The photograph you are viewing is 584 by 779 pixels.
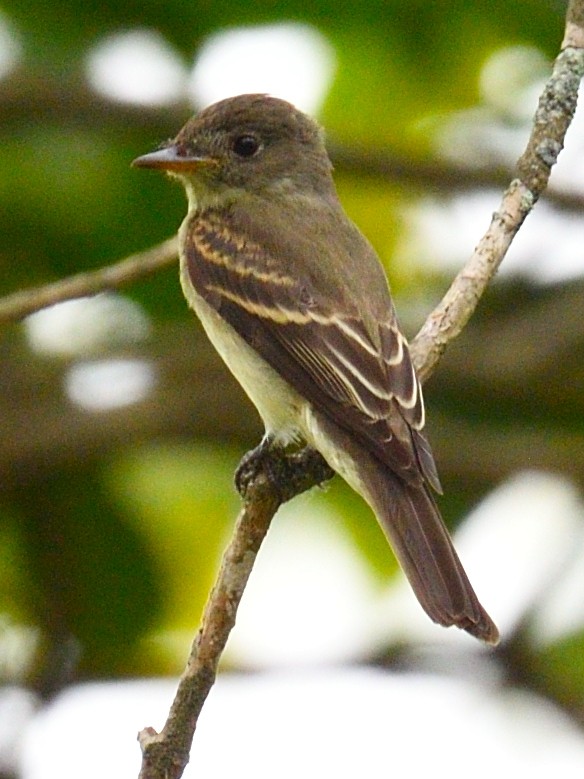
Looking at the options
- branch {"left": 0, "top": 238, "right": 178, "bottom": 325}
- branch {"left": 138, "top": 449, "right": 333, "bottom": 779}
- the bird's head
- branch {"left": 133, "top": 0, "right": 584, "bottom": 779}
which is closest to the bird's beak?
the bird's head

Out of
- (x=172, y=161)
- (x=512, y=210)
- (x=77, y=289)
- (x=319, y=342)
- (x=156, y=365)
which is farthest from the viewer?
(x=156, y=365)

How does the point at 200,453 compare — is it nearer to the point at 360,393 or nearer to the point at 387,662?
the point at 387,662

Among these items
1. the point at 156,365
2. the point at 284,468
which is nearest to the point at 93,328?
the point at 156,365

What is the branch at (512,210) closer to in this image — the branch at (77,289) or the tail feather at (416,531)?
the tail feather at (416,531)

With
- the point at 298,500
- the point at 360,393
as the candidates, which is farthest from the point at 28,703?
the point at 360,393

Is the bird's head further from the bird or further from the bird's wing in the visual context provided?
the bird's wing

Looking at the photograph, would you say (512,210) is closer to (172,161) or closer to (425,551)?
(425,551)
